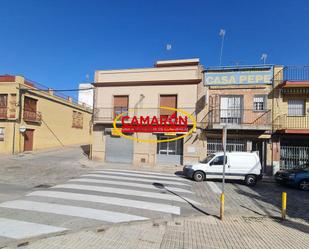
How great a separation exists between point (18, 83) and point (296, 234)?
75.4 feet

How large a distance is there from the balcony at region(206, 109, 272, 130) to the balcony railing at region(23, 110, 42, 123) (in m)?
17.6

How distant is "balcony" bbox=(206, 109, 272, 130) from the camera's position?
46.1 feet

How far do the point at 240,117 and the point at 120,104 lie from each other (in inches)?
390

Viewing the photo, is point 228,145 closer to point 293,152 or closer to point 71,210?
point 293,152

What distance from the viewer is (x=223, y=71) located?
15633mm

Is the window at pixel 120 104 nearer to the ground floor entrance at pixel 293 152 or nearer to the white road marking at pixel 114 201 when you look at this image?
the white road marking at pixel 114 201

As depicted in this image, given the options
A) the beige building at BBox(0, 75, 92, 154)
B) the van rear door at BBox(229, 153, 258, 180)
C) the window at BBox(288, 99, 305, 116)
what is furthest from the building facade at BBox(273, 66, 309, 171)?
the beige building at BBox(0, 75, 92, 154)

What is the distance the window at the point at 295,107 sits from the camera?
14.7 meters

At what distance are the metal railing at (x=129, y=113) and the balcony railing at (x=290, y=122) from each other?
19.9ft

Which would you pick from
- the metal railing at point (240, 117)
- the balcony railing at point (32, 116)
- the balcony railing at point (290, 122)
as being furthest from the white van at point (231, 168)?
the balcony railing at point (32, 116)

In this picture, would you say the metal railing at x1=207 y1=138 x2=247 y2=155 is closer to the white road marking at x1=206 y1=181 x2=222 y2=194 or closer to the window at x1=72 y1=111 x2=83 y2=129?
the white road marking at x1=206 y1=181 x2=222 y2=194

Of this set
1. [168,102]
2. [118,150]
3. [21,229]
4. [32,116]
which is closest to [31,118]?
[32,116]

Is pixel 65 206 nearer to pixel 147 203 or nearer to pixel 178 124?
pixel 147 203

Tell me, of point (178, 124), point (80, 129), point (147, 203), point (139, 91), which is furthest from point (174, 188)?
point (80, 129)
